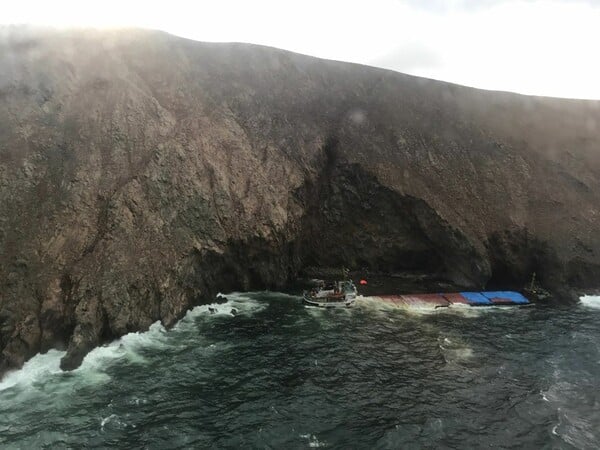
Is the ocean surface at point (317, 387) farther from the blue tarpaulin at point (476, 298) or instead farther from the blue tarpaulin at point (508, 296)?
the blue tarpaulin at point (508, 296)

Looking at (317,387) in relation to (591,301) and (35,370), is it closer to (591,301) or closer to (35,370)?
(35,370)

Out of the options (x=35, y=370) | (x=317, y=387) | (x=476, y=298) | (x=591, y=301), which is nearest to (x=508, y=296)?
(x=476, y=298)

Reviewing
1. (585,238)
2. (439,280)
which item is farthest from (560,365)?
(585,238)

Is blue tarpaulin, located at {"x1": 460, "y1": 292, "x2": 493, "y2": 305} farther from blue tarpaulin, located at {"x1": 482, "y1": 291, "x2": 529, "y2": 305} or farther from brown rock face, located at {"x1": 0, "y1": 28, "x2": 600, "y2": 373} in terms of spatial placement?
brown rock face, located at {"x1": 0, "y1": 28, "x2": 600, "y2": 373}

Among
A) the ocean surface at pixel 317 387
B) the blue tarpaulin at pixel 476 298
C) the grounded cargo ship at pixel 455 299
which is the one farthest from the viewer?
the blue tarpaulin at pixel 476 298

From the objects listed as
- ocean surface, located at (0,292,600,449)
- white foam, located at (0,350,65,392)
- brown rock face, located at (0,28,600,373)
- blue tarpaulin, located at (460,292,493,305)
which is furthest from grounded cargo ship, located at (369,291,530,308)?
white foam, located at (0,350,65,392)

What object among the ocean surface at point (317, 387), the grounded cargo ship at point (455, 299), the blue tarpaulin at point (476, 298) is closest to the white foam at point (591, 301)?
the grounded cargo ship at point (455, 299)
